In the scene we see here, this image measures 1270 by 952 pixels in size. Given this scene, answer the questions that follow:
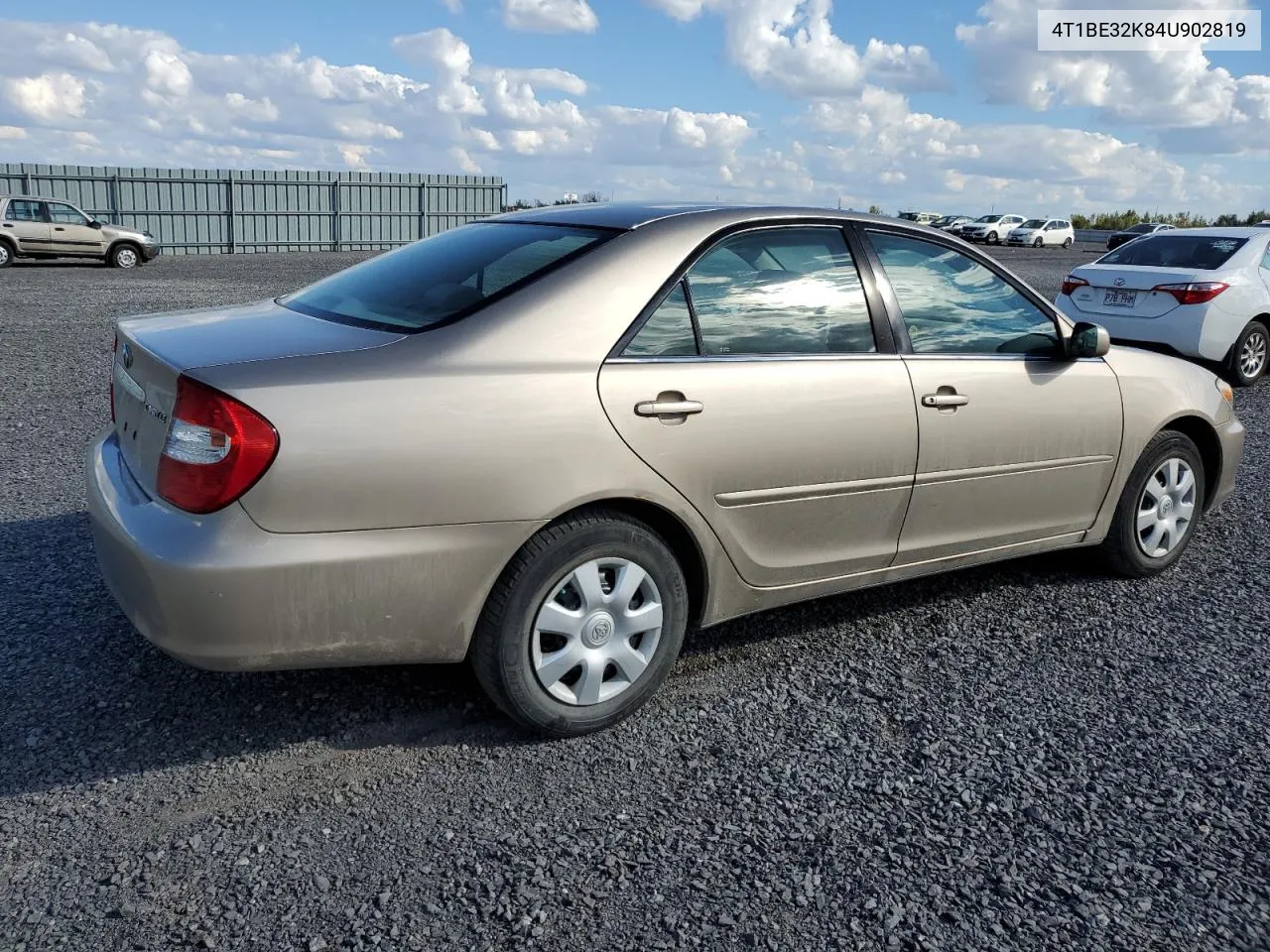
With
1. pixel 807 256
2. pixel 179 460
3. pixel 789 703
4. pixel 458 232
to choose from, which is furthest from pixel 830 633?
pixel 179 460

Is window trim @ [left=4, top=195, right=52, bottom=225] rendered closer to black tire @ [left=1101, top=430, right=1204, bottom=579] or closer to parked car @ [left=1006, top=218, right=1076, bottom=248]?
black tire @ [left=1101, top=430, right=1204, bottom=579]

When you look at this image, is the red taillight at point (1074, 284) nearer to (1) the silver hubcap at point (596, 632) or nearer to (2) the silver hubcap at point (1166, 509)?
(2) the silver hubcap at point (1166, 509)

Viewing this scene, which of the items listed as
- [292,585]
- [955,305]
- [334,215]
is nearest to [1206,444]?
[955,305]

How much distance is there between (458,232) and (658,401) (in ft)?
4.26

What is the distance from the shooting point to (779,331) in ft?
12.3

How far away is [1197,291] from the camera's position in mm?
10141

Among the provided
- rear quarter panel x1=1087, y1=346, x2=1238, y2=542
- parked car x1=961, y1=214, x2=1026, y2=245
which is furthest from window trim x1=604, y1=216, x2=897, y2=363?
parked car x1=961, y1=214, x2=1026, y2=245

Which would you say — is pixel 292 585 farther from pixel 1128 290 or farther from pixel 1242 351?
pixel 1242 351

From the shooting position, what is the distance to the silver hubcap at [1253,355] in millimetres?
10758

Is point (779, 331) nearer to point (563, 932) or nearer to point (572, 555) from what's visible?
point (572, 555)

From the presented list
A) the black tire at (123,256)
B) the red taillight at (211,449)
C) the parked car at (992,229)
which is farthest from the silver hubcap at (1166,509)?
the parked car at (992,229)

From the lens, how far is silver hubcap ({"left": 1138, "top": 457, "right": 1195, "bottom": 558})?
196 inches

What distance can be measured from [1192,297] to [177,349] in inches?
371

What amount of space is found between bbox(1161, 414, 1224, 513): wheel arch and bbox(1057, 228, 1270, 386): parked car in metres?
5.49
